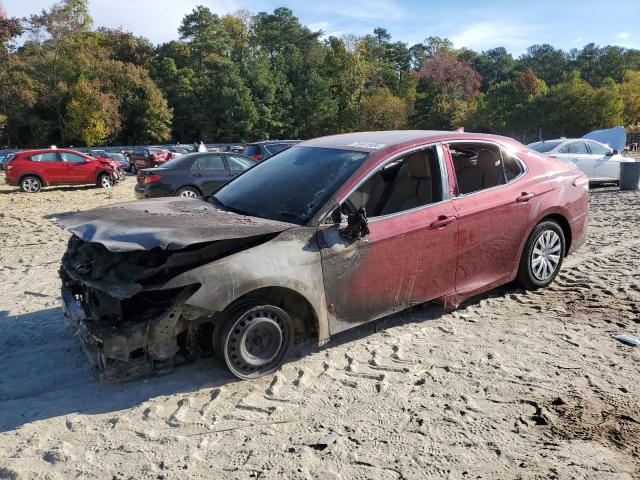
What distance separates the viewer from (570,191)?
5.70 meters

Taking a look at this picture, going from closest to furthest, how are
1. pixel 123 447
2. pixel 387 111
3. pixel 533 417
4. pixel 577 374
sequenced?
pixel 123 447
pixel 533 417
pixel 577 374
pixel 387 111

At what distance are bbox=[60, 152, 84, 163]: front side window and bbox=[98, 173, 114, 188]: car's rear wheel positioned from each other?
0.88 meters

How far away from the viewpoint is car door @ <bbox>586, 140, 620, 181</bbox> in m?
15.1

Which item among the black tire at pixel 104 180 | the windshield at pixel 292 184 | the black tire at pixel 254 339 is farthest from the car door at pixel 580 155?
the black tire at pixel 104 180

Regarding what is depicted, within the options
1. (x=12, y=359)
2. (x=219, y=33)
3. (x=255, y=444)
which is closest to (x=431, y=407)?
(x=255, y=444)

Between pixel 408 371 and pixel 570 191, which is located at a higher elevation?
pixel 570 191

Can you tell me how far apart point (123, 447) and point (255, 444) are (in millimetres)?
772

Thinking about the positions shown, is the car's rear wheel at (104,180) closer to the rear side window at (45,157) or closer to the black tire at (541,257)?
the rear side window at (45,157)

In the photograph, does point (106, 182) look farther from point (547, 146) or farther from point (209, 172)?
point (547, 146)

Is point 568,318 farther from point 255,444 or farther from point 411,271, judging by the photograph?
point 255,444

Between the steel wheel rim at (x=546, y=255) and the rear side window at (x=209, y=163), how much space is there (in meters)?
9.01

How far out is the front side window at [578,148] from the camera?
14.9 meters

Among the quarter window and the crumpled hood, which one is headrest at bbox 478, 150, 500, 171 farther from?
the quarter window

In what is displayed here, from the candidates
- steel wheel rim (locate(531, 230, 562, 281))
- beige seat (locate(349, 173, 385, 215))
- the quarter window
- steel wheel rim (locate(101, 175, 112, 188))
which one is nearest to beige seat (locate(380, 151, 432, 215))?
beige seat (locate(349, 173, 385, 215))
